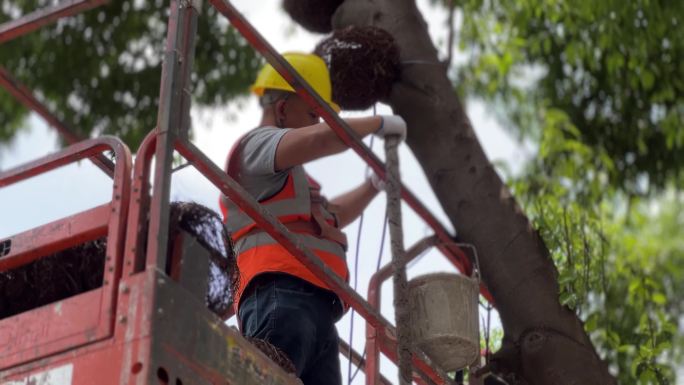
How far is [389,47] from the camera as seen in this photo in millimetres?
6719

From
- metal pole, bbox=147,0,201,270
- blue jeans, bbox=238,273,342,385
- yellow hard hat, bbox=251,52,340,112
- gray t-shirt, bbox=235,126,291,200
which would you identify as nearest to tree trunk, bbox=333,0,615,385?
yellow hard hat, bbox=251,52,340,112

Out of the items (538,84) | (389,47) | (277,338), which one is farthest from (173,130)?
(538,84)

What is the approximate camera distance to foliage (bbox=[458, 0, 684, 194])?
9133 mm

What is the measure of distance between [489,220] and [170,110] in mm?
2327

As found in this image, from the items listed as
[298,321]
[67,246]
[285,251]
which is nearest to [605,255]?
[285,251]

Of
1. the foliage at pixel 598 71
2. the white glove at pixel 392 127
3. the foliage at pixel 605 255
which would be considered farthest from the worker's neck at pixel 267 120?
the foliage at pixel 598 71

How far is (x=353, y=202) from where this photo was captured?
639 cm

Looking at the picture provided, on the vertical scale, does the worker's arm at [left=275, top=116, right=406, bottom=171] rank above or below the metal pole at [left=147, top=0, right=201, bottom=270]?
above

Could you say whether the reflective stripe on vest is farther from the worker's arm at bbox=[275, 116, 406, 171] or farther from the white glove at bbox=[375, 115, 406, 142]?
the white glove at bbox=[375, 115, 406, 142]

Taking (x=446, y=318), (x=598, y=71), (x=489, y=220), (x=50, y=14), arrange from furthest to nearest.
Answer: (x=598, y=71) → (x=489, y=220) → (x=446, y=318) → (x=50, y=14)

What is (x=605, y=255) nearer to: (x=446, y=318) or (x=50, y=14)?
(x=446, y=318)

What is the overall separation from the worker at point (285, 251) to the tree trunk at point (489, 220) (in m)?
0.81

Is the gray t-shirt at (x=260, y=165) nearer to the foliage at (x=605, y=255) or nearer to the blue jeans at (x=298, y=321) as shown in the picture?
the blue jeans at (x=298, y=321)

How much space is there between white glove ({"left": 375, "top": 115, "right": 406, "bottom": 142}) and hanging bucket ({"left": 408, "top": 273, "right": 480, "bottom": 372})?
0.58 meters
